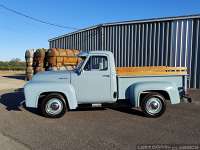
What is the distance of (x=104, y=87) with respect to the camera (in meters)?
8.81

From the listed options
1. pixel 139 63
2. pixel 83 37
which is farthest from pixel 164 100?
pixel 83 37

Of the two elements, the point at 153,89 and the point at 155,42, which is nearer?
the point at 153,89

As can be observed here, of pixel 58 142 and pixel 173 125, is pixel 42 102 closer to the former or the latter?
pixel 58 142

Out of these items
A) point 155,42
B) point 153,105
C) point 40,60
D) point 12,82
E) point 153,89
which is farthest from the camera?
point 12,82

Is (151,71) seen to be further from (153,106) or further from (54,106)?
(54,106)

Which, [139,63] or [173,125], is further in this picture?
[139,63]

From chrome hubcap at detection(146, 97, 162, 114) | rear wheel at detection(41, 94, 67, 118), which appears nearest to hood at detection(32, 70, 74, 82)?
rear wheel at detection(41, 94, 67, 118)

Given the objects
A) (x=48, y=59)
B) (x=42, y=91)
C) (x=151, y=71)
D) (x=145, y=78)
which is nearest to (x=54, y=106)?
(x=42, y=91)

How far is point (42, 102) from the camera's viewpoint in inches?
341

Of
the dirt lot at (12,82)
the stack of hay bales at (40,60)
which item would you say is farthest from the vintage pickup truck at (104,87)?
the stack of hay bales at (40,60)

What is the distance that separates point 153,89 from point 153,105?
0.49 m

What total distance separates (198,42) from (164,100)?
23.4 ft

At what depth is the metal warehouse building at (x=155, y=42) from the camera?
14953 mm

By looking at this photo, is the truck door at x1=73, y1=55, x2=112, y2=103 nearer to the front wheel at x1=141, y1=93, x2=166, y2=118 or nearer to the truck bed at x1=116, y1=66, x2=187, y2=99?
the truck bed at x1=116, y1=66, x2=187, y2=99
